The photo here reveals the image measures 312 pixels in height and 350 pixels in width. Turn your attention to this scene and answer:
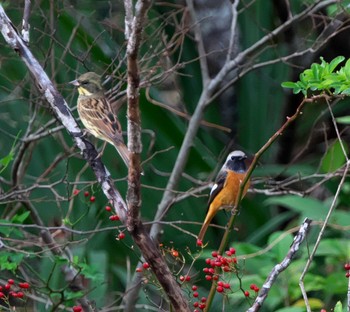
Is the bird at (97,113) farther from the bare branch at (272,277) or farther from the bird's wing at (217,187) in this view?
the bare branch at (272,277)

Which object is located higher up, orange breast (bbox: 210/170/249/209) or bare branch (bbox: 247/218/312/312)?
bare branch (bbox: 247/218/312/312)

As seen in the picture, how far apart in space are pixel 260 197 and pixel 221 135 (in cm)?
65

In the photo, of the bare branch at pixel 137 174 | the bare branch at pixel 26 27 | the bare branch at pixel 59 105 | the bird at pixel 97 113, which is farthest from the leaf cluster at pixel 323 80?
the bird at pixel 97 113

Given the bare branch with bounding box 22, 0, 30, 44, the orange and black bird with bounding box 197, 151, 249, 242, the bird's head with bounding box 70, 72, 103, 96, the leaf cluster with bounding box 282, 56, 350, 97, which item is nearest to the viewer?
the leaf cluster with bounding box 282, 56, 350, 97

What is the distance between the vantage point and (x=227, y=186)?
18.3ft

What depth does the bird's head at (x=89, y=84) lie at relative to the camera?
546 cm

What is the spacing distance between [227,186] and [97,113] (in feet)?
2.80

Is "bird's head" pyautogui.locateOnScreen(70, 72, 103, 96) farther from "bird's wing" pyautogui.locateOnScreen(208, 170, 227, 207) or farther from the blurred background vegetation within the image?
"bird's wing" pyautogui.locateOnScreen(208, 170, 227, 207)

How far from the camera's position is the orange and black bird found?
18.2 feet

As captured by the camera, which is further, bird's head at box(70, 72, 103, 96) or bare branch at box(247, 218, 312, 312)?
bird's head at box(70, 72, 103, 96)

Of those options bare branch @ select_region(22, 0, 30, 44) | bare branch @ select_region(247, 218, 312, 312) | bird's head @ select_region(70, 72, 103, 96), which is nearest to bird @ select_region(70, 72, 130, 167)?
bird's head @ select_region(70, 72, 103, 96)

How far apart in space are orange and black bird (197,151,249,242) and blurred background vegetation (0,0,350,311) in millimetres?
182

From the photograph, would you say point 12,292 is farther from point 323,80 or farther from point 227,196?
point 323,80

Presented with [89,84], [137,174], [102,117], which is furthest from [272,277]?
[89,84]
